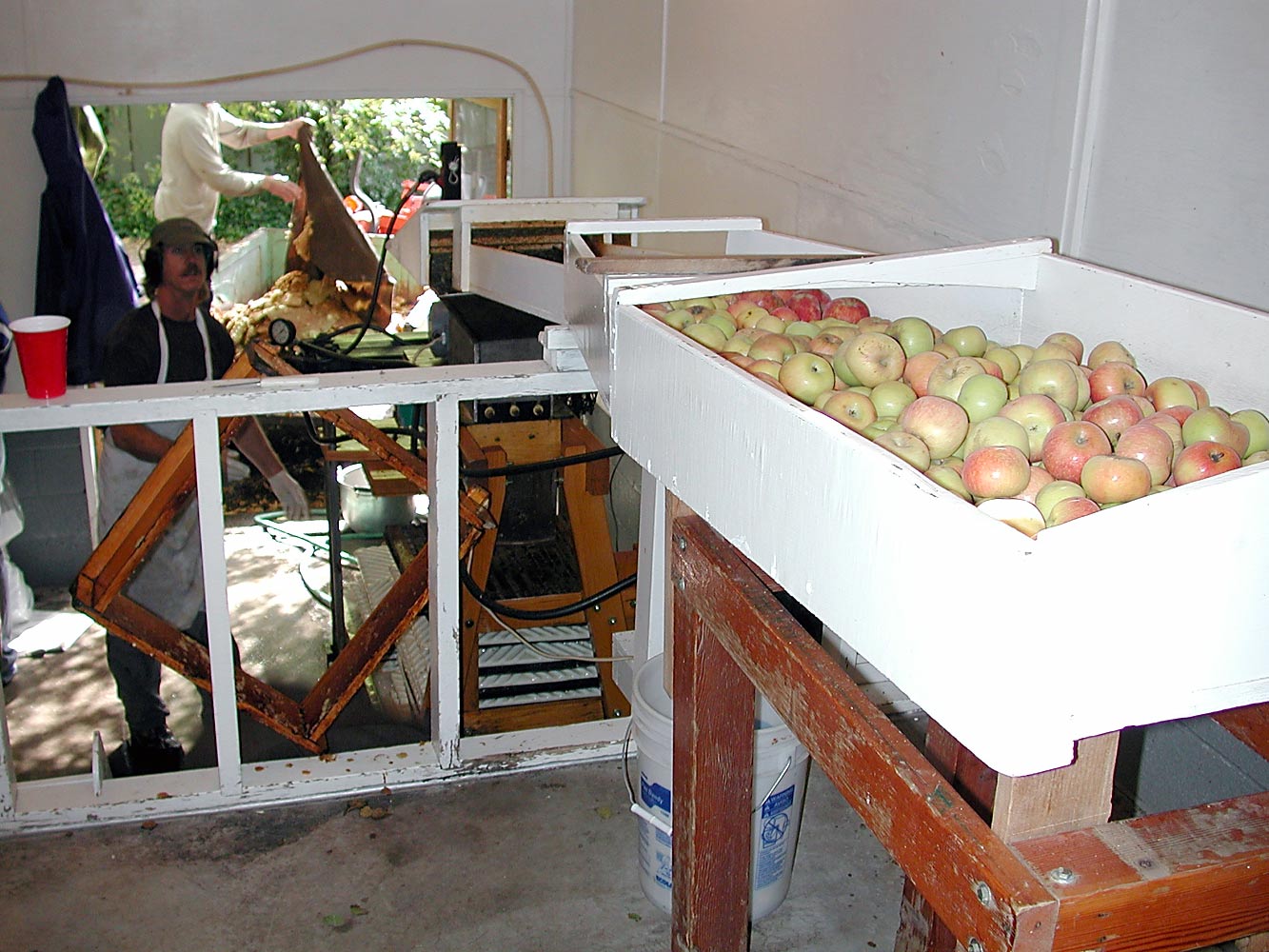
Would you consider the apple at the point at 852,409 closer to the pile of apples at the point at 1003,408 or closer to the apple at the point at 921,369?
the pile of apples at the point at 1003,408

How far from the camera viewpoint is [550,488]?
327cm

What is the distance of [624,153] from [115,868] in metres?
3.43

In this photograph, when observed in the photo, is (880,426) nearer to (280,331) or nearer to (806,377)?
(806,377)

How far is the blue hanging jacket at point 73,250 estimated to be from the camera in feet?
16.6

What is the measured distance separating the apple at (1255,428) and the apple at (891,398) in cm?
34

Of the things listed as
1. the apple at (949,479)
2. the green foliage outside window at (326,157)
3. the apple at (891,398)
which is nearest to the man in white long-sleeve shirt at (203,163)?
the green foliage outside window at (326,157)

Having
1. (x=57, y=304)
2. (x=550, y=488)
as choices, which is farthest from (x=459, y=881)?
(x=57, y=304)

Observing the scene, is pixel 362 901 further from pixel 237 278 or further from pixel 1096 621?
pixel 237 278

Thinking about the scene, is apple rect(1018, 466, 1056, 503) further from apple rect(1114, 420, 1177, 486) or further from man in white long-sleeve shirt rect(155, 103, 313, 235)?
man in white long-sleeve shirt rect(155, 103, 313, 235)

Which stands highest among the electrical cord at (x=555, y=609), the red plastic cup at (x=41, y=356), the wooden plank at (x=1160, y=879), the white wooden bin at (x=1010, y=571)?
the white wooden bin at (x=1010, y=571)

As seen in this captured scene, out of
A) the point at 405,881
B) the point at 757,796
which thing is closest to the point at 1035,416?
the point at 757,796

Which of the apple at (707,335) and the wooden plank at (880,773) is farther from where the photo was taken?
the apple at (707,335)

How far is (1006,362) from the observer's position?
Result: 1.45m

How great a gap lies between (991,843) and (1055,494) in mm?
307
